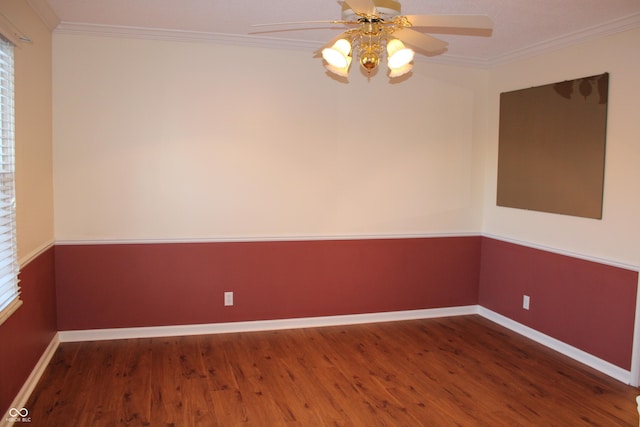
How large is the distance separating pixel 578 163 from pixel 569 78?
67cm

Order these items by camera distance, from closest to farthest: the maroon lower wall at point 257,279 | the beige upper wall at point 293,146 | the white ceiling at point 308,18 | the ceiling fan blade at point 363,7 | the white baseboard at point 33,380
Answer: the ceiling fan blade at point 363,7, the white baseboard at point 33,380, the white ceiling at point 308,18, the beige upper wall at point 293,146, the maroon lower wall at point 257,279

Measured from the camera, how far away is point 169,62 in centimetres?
387

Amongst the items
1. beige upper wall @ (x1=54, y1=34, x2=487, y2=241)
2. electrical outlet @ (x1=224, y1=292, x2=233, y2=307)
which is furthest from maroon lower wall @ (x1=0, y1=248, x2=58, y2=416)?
electrical outlet @ (x1=224, y1=292, x2=233, y2=307)

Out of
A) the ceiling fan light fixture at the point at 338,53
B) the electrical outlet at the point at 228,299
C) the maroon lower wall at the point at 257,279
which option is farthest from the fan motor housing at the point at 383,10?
the electrical outlet at the point at 228,299

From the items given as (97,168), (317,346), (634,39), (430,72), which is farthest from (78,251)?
(634,39)

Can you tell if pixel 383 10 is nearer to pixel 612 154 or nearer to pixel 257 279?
pixel 612 154

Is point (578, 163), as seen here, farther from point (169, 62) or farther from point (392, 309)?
point (169, 62)

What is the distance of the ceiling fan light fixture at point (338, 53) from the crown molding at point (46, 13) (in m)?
2.07

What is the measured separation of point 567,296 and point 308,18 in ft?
9.43

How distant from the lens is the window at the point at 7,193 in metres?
2.56

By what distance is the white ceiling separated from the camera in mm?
3047

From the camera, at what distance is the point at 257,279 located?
4203mm

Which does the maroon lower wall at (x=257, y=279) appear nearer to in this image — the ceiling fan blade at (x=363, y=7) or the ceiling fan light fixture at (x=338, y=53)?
the ceiling fan light fixture at (x=338, y=53)

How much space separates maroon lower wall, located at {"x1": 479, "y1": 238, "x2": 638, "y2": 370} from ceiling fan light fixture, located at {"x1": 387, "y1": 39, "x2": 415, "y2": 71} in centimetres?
234
